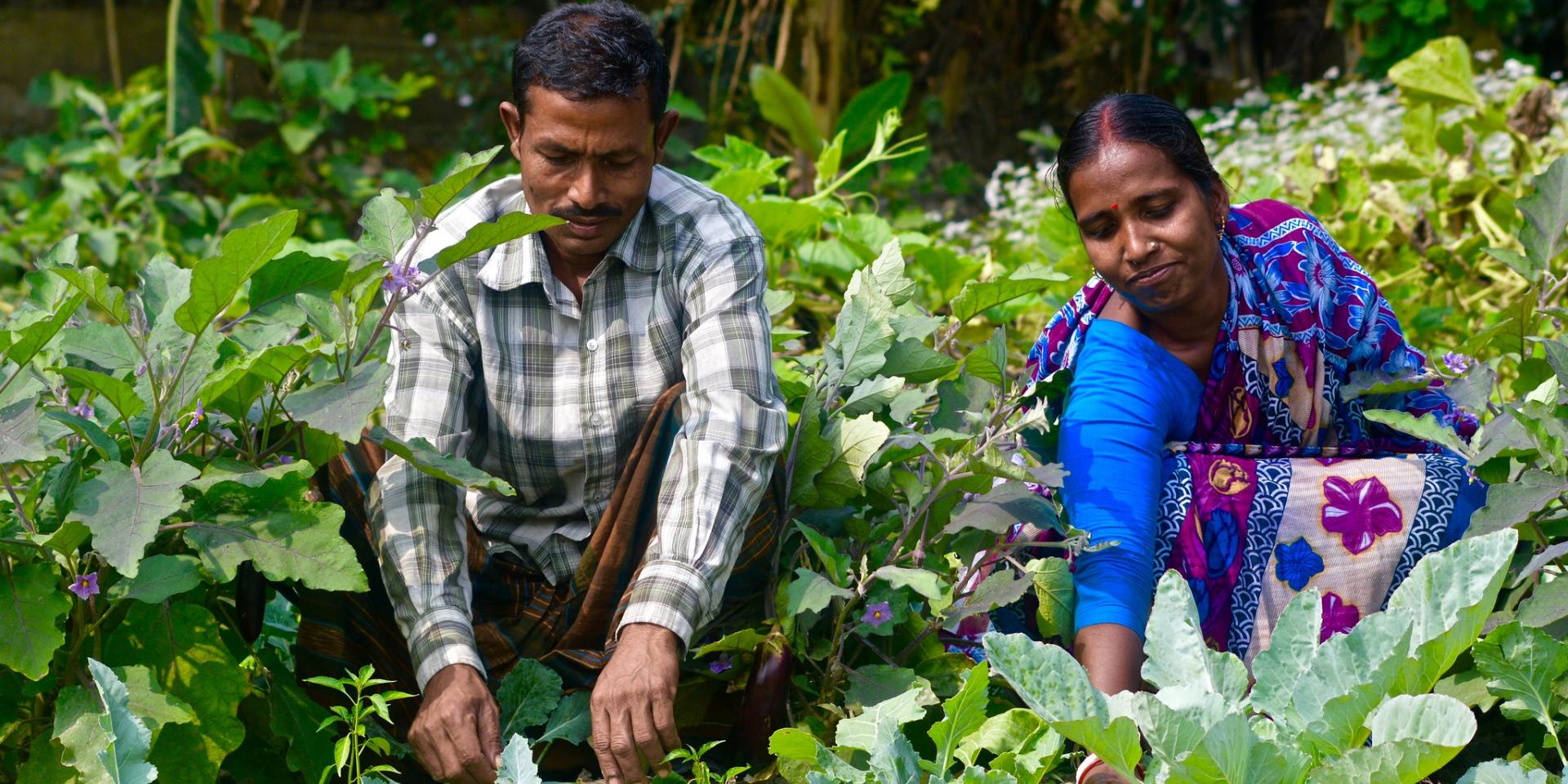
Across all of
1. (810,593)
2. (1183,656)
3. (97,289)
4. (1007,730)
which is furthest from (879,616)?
(97,289)

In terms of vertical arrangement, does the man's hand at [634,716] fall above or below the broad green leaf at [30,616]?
below

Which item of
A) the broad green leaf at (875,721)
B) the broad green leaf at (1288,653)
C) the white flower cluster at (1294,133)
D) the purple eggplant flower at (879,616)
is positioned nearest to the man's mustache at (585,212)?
the purple eggplant flower at (879,616)

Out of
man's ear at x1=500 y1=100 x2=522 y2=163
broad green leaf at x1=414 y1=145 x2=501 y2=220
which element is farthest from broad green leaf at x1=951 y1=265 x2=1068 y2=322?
broad green leaf at x1=414 y1=145 x2=501 y2=220

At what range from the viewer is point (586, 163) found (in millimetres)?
1979

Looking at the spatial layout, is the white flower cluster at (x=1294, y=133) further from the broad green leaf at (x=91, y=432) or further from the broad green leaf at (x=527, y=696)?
the broad green leaf at (x=91, y=432)

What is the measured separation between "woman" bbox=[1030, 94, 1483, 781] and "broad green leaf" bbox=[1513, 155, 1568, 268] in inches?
8.9

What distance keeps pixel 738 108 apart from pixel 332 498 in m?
5.09

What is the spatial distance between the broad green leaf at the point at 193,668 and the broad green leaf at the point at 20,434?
231 millimetres

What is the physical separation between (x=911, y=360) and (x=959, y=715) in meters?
0.68

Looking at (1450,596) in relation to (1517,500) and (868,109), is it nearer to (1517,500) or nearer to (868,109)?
(1517,500)

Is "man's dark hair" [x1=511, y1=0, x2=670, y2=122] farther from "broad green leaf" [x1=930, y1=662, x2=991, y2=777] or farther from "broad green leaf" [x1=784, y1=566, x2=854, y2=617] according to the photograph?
"broad green leaf" [x1=930, y1=662, x2=991, y2=777]

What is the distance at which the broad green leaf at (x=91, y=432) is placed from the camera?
5.52 feet

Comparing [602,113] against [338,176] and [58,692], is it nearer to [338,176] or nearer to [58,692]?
[58,692]

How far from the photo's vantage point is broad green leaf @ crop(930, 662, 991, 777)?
159 centimetres
